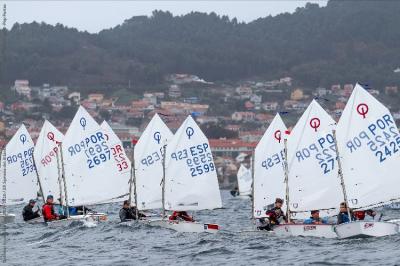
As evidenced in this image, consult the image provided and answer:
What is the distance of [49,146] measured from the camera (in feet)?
172

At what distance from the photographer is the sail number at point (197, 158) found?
137 feet

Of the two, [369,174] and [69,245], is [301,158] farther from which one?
[69,245]

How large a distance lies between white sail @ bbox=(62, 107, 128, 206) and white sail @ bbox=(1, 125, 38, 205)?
7.20m

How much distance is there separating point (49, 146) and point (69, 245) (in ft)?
53.0

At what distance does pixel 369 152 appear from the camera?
3531 cm

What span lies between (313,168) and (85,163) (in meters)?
12.8

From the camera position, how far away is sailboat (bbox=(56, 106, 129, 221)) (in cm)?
4716

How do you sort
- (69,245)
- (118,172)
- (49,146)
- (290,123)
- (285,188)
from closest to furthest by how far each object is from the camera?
(69,245)
(285,188)
(118,172)
(49,146)
(290,123)

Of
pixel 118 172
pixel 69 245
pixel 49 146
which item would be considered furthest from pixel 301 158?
pixel 49 146

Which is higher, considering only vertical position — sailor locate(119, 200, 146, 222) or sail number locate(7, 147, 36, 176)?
sail number locate(7, 147, 36, 176)

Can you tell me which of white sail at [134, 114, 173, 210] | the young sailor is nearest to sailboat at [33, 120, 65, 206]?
white sail at [134, 114, 173, 210]

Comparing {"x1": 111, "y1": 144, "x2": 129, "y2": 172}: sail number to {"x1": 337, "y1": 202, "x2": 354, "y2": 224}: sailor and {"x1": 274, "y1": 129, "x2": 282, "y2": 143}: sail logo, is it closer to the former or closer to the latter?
{"x1": 274, "y1": 129, "x2": 282, "y2": 143}: sail logo

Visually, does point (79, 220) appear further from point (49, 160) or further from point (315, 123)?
point (315, 123)

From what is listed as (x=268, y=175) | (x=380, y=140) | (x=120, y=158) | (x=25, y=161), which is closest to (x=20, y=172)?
(x=25, y=161)
